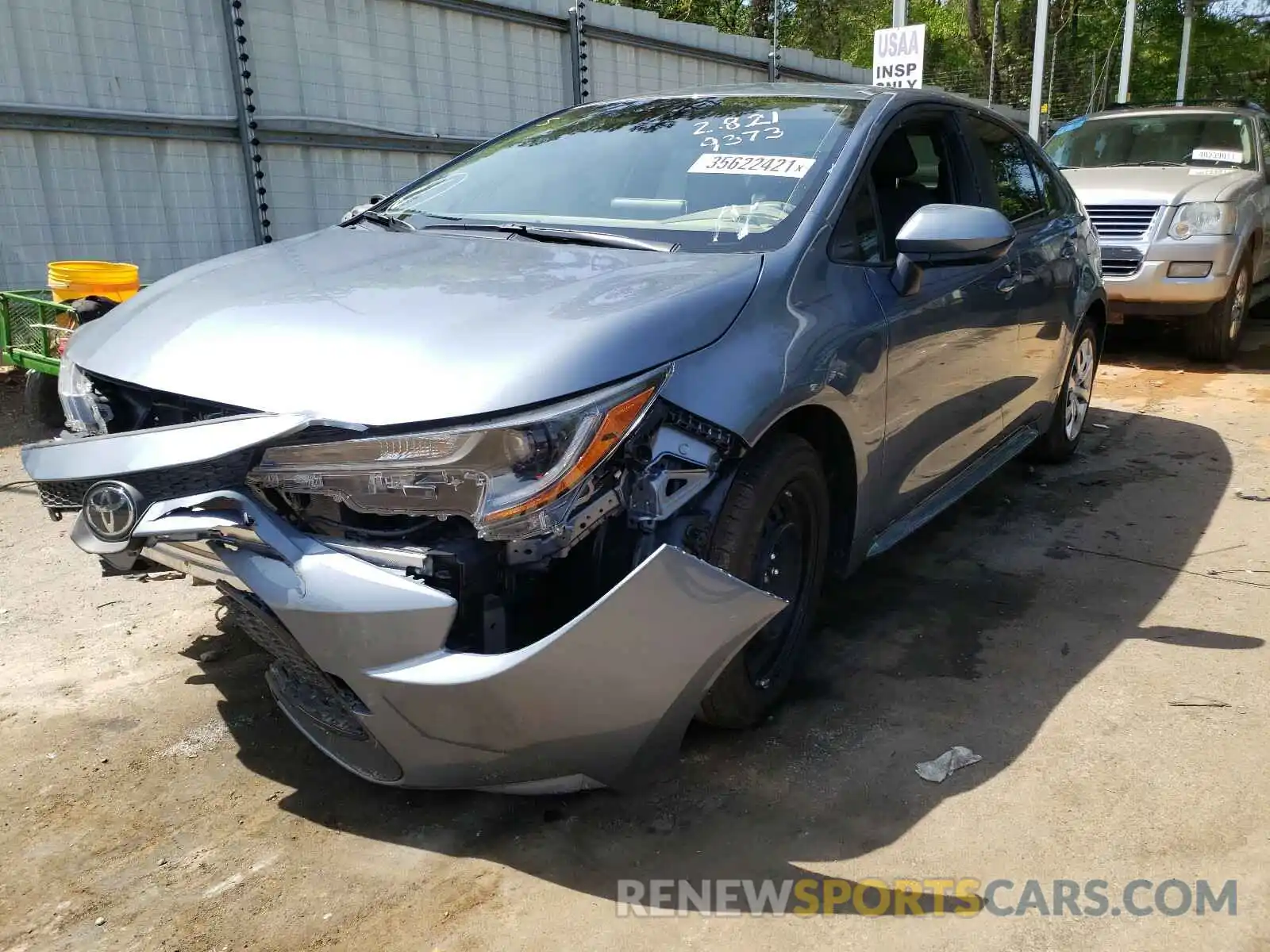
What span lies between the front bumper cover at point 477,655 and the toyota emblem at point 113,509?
0.10ft

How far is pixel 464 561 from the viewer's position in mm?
2102

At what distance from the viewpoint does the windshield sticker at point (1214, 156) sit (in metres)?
8.42

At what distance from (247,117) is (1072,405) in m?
6.06

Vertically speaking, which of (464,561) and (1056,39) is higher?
(1056,39)

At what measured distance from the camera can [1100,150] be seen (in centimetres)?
913

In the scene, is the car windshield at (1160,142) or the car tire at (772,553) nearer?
the car tire at (772,553)

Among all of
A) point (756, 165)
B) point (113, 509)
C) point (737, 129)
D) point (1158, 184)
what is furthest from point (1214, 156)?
point (113, 509)

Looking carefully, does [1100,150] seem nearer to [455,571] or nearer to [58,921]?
[455,571]

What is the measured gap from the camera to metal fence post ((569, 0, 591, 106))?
32.4ft

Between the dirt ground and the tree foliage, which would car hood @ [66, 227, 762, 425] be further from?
the tree foliage

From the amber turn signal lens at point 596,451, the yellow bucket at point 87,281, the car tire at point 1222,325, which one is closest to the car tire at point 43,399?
the yellow bucket at point 87,281

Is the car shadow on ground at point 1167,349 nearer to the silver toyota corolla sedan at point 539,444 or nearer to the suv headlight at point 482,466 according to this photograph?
the silver toyota corolla sedan at point 539,444

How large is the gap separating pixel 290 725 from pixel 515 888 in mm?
982

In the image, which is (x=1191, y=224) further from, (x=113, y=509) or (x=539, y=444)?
(x=113, y=509)
